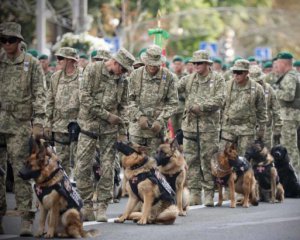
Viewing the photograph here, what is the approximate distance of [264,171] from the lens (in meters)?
19.4

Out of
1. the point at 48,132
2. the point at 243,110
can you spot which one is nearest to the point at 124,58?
the point at 48,132

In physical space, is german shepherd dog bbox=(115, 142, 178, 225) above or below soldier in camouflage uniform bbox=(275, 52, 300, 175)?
below

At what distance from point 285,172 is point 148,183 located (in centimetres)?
543

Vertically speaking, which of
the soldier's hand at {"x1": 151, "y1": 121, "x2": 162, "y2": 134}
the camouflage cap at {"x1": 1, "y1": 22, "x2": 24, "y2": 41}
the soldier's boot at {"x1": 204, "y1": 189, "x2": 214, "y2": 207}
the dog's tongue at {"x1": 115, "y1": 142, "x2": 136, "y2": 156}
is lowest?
the soldier's boot at {"x1": 204, "y1": 189, "x2": 214, "y2": 207}

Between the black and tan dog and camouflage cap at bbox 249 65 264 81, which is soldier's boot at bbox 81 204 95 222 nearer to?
the black and tan dog

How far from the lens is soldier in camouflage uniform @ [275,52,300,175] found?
2305 cm

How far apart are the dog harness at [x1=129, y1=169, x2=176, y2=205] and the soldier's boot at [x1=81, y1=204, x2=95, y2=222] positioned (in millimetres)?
653

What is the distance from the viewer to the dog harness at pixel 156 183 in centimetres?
1538

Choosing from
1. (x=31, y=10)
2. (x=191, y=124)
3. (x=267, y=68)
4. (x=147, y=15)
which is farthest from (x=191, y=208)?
(x=147, y=15)

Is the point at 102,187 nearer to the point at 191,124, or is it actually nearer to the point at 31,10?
the point at 191,124

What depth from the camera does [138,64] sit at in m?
20.7

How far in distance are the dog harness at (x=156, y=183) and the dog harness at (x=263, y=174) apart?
407 centimetres

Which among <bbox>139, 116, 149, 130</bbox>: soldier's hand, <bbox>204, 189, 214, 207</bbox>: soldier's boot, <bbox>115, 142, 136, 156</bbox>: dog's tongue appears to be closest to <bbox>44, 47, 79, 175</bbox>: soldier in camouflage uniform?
<bbox>139, 116, 149, 130</bbox>: soldier's hand

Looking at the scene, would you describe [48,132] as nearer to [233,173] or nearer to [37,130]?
[233,173]
